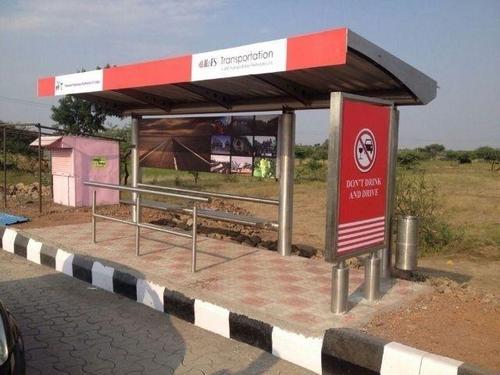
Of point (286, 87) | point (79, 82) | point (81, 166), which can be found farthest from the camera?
point (81, 166)

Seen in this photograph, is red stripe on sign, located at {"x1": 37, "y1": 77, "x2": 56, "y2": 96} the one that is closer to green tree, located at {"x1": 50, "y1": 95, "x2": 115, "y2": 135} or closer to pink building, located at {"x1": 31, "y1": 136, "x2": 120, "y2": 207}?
pink building, located at {"x1": 31, "y1": 136, "x2": 120, "y2": 207}

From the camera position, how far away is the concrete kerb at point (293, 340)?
301 centimetres

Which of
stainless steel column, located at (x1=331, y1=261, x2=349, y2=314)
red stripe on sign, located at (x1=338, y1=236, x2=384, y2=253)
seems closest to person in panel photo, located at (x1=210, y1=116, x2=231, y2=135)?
red stripe on sign, located at (x1=338, y1=236, x2=384, y2=253)

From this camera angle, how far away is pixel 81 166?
991 centimetres

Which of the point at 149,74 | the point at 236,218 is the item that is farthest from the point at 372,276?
the point at 149,74

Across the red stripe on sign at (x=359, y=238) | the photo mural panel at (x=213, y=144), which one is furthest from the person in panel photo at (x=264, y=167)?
the red stripe on sign at (x=359, y=238)

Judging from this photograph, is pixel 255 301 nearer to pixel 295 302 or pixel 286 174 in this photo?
pixel 295 302

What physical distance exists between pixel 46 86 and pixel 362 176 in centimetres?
580

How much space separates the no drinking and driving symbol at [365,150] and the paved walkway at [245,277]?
1194 mm

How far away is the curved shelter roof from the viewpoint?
4148mm

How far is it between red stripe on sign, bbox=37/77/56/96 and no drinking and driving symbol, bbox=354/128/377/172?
18.0 ft

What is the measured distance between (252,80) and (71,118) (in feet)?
96.4

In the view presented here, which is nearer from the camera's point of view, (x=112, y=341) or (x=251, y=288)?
(x=112, y=341)

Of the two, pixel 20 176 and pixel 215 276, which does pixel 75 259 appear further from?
pixel 20 176
